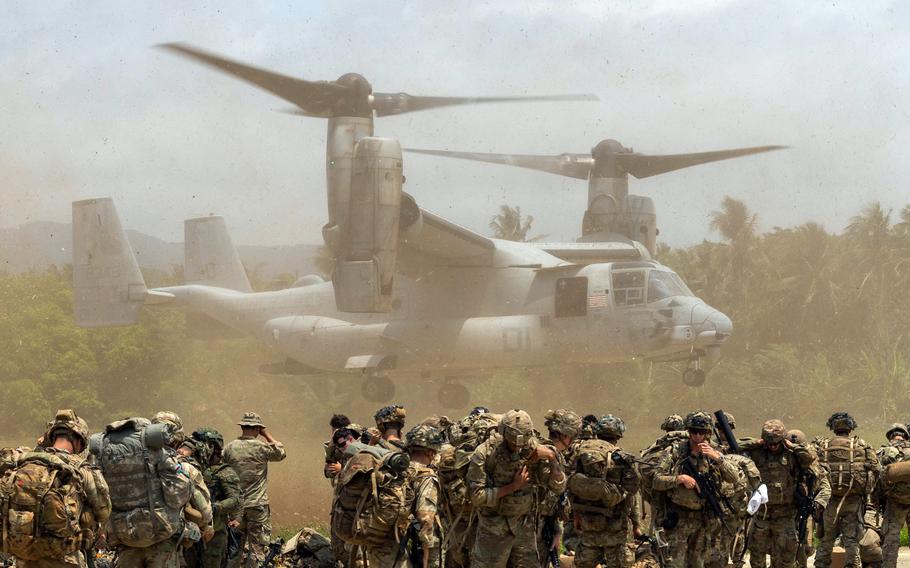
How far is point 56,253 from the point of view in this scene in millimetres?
38531

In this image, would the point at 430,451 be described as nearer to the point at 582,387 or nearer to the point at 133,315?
the point at 133,315

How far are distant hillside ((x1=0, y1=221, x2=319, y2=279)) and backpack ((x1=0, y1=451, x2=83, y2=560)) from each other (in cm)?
2608

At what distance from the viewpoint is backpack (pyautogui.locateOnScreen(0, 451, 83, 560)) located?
25.4 feet

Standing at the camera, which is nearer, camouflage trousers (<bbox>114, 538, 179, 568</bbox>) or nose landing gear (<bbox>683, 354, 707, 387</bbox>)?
camouflage trousers (<bbox>114, 538, 179, 568</bbox>)

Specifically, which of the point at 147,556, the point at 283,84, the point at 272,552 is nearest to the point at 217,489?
the point at 272,552

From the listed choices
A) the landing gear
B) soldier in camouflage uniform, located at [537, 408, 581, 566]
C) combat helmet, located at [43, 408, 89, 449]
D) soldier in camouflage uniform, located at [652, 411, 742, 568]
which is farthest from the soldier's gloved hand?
the landing gear

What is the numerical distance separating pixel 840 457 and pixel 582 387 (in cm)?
2266

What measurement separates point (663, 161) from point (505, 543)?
78.9 ft

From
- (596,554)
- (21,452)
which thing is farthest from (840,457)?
(21,452)

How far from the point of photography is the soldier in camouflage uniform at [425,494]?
7973mm

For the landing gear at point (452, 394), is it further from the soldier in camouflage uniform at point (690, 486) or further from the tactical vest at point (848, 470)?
the soldier in camouflage uniform at point (690, 486)

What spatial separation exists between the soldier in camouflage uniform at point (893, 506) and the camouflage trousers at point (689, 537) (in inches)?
116

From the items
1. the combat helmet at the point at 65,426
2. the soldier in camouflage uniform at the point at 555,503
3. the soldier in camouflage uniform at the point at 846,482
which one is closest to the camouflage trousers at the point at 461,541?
the soldier in camouflage uniform at the point at 555,503

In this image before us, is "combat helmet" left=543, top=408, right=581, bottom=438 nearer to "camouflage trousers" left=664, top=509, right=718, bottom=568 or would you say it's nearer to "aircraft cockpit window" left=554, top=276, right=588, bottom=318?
"camouflage trousers" left=664, top=509, right=718, bottom=568
